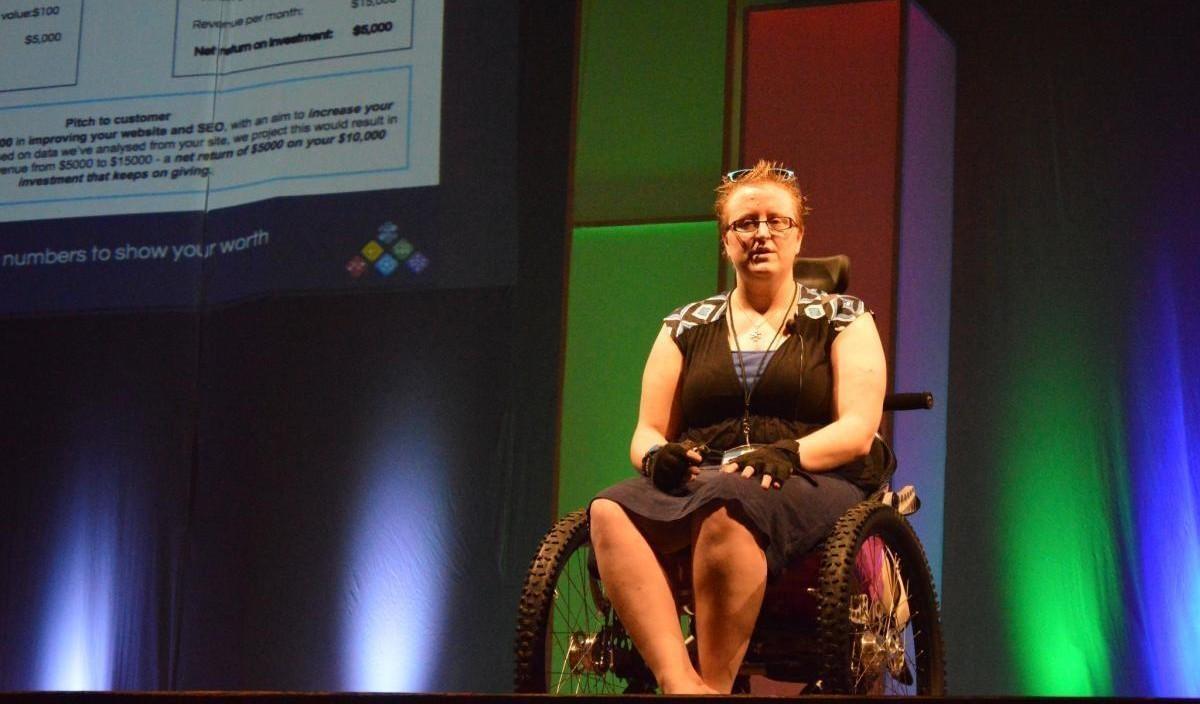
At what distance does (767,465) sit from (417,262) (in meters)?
2.13

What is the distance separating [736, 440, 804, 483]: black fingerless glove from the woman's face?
0.36 meters

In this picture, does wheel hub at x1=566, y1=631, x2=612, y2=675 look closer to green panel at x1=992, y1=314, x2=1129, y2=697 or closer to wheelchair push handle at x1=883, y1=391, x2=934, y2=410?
wheelchair push handle at x1=883, y1=391, x2=934, y2=410

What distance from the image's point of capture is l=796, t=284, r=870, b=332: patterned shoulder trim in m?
2.50

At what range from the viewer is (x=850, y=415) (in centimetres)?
238

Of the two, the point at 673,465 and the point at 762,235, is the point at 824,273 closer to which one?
the point at 762,235

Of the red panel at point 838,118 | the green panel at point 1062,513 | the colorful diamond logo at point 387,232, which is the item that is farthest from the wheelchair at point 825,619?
the colorful diamond logo at point 387,232

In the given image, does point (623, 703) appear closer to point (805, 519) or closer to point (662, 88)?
point (805, 519)

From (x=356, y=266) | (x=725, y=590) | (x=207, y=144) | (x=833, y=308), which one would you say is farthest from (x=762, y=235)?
(x=207, y=144)

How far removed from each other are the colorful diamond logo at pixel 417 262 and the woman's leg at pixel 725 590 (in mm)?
2127

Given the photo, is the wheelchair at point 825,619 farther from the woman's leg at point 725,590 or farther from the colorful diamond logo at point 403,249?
the colorful diamond logo at point 403,249

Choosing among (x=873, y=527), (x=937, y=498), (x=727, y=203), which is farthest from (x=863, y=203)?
(x=873, y=527)

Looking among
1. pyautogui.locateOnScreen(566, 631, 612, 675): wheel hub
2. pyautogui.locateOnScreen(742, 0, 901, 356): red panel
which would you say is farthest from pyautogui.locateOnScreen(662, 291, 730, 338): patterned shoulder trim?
pyautogui.locateOnScreen(742, 0, 901, 356): red panel

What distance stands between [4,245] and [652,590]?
3.02 metres

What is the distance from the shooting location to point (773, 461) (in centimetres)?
222
